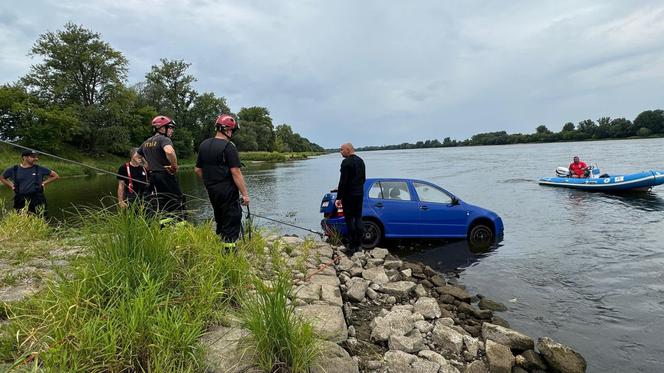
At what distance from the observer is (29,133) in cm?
4128

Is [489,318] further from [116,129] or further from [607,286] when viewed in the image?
[116,129]

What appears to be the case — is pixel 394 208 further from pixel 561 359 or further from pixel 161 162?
pixel 161 162

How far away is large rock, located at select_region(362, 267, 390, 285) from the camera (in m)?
5.91

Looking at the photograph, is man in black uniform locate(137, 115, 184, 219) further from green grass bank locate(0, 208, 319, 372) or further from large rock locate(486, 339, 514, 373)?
large rock locate(486, 339, 514, 373)

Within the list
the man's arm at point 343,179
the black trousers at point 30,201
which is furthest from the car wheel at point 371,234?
the black trousers at point 30,201

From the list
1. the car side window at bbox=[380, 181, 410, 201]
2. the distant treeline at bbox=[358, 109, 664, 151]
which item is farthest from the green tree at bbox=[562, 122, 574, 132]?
the car side window at bbox=[380, 181, 410, 201]

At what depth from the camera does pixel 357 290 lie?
5238mm

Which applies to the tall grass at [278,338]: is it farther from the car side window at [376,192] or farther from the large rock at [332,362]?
the car side window at [376,192]

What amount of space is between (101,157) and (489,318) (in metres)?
55.1

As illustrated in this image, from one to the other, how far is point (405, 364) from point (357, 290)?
1772 millimetres

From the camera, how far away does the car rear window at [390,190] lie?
922 cm

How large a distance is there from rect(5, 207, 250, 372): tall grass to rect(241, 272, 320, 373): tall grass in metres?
0.44

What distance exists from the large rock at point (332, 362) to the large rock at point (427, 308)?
1.88 m

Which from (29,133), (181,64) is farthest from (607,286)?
(181,64)
